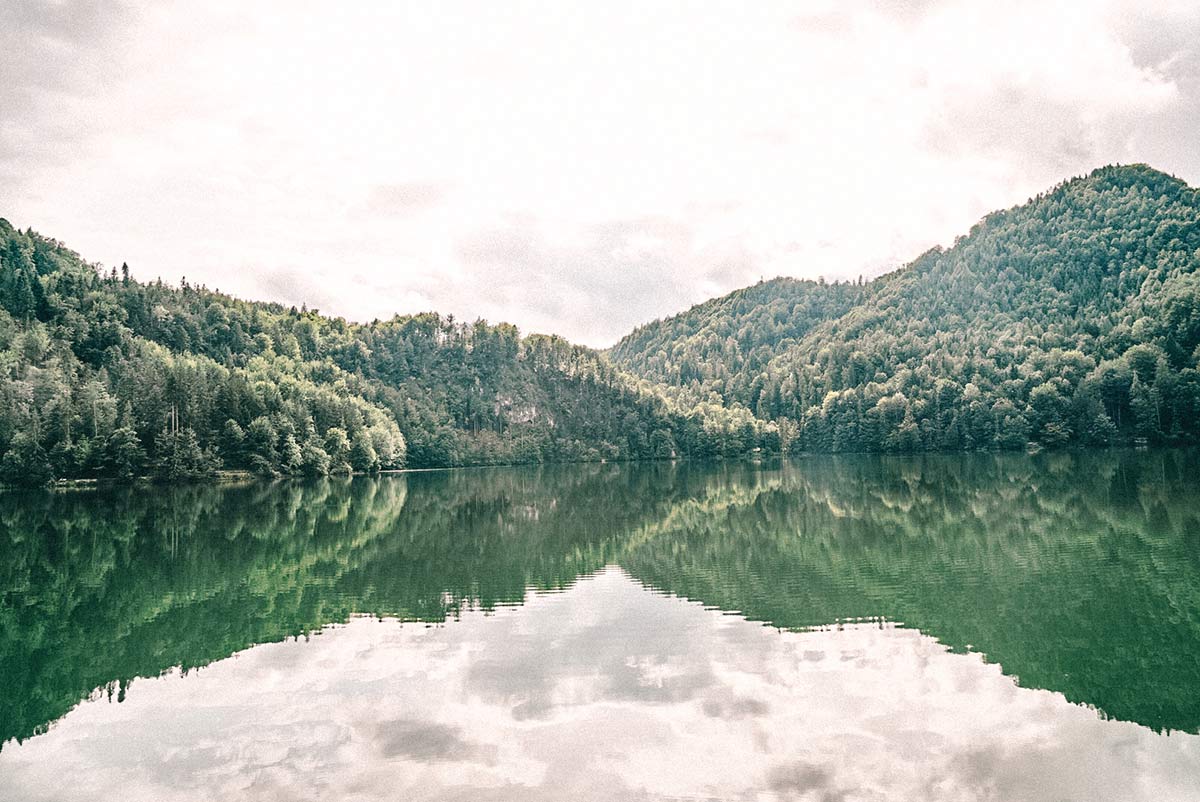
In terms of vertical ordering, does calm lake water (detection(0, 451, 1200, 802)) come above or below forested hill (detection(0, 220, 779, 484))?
below

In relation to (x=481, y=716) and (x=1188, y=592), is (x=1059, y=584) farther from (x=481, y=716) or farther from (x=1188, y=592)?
(x=481, y=716)

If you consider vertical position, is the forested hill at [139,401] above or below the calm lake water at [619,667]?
above

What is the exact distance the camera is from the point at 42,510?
66812 mm

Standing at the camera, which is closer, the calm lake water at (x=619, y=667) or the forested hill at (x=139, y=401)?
the calm lake water at (x=619, y=667)

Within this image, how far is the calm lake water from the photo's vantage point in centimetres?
1382

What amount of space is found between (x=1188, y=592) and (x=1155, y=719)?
11.8 m

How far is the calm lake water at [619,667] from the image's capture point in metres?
13.8

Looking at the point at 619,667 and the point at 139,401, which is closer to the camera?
the point at 619,667

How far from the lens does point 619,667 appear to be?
19812 millimetres

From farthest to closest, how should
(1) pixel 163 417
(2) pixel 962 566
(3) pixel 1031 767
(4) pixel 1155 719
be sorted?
(1) pixel 163 417
(2) pixel 962 566
(4) pixel 1155 719
(3) pixel 1031 767

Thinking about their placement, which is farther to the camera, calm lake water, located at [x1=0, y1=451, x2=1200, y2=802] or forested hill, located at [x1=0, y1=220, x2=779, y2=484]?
forested hill, located at [x1=0, y1=220, x2=779, y2=484]

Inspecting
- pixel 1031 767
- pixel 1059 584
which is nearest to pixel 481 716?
pixel 1031 767

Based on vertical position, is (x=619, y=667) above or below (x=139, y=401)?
below

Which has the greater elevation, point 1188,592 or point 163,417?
point 163,417
